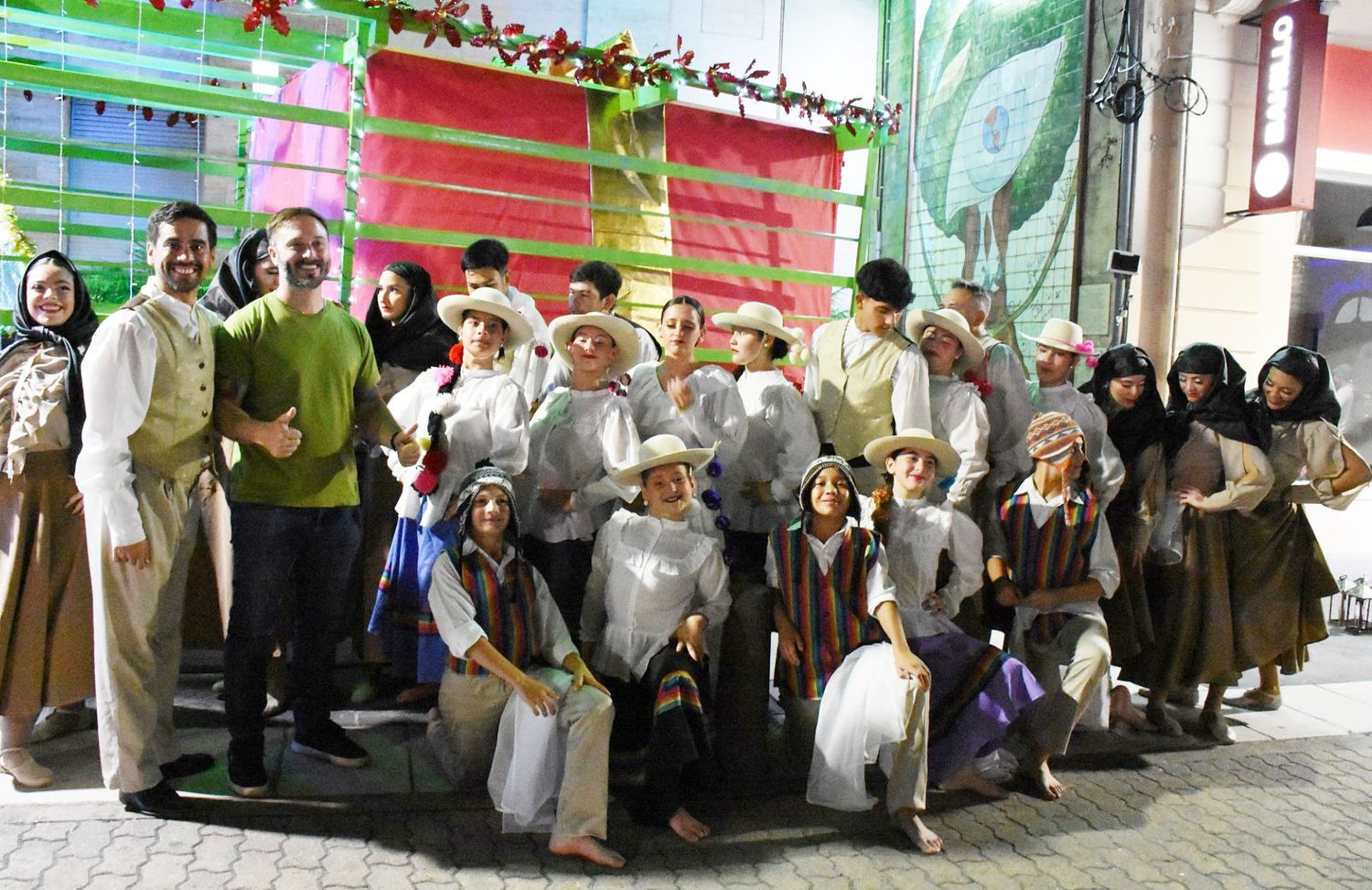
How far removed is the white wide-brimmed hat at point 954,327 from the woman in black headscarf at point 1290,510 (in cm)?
127

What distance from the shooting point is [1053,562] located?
14.5 feet

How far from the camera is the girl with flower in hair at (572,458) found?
14.0 ft

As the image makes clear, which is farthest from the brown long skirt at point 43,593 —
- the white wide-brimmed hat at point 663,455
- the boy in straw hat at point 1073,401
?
the boy in straw hat at point 1073,401

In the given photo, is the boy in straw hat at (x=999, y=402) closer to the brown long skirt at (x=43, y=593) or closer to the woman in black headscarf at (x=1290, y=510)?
the woman in black headscarf at (x=1290, y=510)

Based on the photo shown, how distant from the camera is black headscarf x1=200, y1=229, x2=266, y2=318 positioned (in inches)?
175

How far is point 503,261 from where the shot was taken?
15.8ft

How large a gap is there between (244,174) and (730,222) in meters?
3.29

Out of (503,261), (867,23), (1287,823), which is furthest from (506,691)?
(867,23)

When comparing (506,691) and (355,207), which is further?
(355,207)

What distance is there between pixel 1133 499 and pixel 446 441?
9.74 ft

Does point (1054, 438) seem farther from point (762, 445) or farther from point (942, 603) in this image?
point (762, 445)

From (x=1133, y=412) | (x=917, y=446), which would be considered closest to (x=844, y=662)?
(x=917, y=446)

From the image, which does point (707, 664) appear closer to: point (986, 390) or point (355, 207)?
point (986, 390)

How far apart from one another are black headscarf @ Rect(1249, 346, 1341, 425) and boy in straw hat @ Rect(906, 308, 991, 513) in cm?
129
